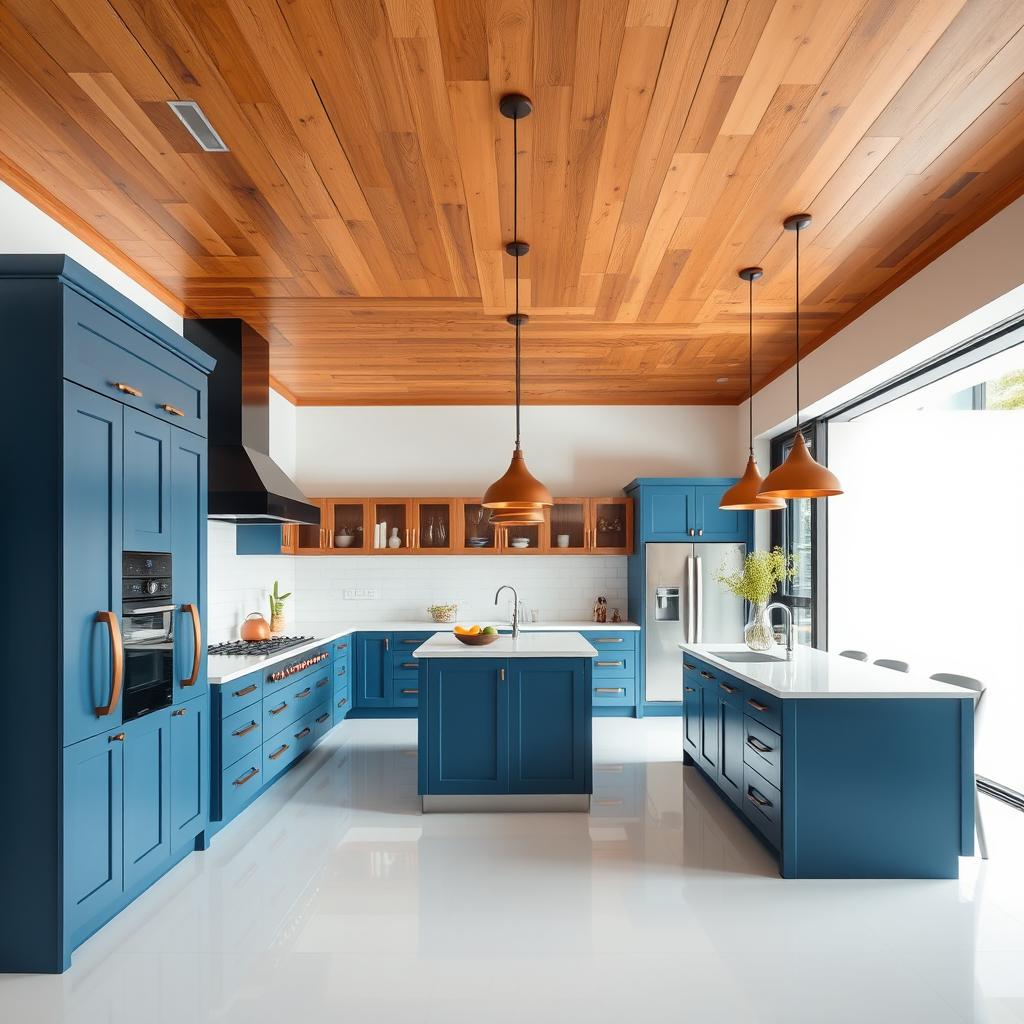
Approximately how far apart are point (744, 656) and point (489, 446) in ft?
12.2

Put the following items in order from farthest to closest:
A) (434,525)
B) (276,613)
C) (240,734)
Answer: (434,525)
(276,613)
(240,734)

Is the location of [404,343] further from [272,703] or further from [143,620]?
[143,620]

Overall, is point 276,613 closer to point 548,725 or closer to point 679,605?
point 548,725

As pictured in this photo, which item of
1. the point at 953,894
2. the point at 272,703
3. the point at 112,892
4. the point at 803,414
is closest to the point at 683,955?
the point at 953,894

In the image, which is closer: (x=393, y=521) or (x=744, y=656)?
(x=744, y=656)

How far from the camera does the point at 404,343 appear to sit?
5520 mm

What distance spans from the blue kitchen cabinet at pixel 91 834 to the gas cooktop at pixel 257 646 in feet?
6.14

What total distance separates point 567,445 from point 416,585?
2033 mm

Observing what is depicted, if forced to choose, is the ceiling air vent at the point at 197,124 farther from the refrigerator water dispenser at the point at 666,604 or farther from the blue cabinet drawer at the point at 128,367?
the refrigerator water dispenser at the point at 666,604

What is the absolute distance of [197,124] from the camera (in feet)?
9.02

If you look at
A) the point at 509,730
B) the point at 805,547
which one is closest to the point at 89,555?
the point at 509,730

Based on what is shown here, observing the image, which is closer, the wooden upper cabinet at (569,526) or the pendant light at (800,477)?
the pendant light at (800,477)

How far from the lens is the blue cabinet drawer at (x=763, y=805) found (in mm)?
3445

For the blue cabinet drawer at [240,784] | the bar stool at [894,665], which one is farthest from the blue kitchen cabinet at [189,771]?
the bar stool at [894,665]
